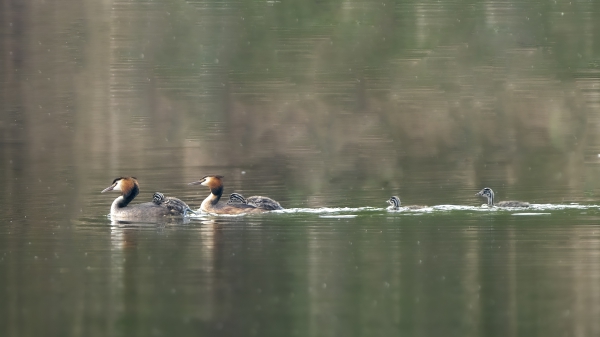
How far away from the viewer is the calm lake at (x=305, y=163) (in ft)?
39.2

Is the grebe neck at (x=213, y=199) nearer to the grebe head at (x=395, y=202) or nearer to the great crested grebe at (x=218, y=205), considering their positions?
the great crested grebe at (x=218, y=205)

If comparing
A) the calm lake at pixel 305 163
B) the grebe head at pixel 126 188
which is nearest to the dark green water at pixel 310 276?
the calm lake at pixel 305 163

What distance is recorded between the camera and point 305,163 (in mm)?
25172

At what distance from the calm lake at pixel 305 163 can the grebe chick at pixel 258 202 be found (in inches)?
21.4

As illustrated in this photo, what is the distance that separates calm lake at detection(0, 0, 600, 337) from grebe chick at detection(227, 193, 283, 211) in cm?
54

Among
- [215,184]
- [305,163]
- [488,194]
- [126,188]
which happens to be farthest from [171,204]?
[305,163]

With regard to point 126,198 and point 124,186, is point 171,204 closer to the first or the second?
point 126,198

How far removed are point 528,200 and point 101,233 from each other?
6504 mm

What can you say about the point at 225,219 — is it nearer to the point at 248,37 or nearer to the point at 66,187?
the point at 66,187

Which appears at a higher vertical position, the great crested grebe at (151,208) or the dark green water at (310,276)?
the great crested grebe at (151,208)

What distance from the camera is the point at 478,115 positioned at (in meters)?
30.9

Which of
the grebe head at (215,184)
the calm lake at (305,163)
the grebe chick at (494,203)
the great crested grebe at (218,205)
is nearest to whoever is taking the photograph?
the calm lake at (305,163)

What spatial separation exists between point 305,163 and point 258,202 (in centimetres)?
627

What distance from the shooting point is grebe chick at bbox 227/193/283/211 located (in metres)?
18.8
